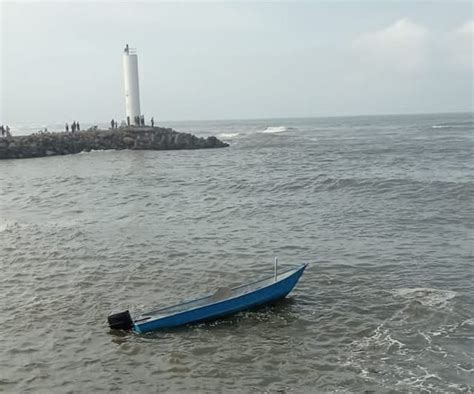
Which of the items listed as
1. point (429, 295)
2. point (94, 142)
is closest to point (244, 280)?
point (429, 295)

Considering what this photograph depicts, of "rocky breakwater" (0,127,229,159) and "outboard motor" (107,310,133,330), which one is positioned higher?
"rocky breakwater" (0,127,229,159)

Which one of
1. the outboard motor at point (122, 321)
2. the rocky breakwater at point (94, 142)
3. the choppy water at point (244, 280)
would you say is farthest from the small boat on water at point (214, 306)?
the rocky breakwater at point (94, 142)

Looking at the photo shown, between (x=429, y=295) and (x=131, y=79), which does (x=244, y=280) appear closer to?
(x=429, y=295)

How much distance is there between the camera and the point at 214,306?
12945 millimetres

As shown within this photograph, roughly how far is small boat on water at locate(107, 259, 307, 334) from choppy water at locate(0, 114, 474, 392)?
0.27 m

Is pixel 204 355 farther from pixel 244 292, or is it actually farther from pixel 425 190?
pixel 425 190

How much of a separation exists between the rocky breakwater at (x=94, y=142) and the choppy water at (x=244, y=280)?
24173 millimetres

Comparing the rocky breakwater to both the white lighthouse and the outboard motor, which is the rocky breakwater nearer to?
the white lighthouse

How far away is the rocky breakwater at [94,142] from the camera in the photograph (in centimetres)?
5712

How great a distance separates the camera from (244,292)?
13.7m

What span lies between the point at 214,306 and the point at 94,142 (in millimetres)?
52673

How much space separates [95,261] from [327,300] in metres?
8.55

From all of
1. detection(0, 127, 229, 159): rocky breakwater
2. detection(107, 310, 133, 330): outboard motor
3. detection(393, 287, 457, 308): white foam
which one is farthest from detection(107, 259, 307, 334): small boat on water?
detection(0, 127, 229, 159): rocky breakwater

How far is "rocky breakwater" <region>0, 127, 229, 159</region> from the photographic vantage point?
187 feet
